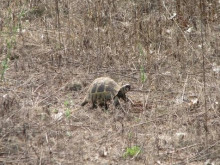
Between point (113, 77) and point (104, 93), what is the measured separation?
87cm

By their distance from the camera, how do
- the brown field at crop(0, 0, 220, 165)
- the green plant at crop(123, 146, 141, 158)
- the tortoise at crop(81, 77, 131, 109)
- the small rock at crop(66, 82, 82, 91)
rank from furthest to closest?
the small rock at crop(66, 82, 82, 91), the tortoise at crop(81, 77, 131, 109), the brown field at crop(0, 0, 220, 165), the green plant at crop(123, 146, 141, 158)

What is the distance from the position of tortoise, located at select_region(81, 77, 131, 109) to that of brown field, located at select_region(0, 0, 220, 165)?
89 millimetres

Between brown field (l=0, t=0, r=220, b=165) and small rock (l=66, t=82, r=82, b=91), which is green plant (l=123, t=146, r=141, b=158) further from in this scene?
small rock (l=66, t=82, r=82, b=91)

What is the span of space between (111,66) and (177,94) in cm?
111

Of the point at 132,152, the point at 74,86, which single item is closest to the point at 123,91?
the point at 74,86

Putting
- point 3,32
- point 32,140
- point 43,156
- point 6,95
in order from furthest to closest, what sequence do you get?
point 3,32, point 6,95, point 32,140, point 43,156

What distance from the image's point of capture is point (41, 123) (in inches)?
191

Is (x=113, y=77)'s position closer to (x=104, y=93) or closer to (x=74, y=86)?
(x=74, y=86)

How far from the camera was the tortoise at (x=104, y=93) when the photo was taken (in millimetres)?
5312

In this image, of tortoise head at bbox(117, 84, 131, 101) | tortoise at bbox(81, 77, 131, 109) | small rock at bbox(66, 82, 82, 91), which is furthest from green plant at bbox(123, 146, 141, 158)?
small rock at bbox(66, 82, 82, 91)

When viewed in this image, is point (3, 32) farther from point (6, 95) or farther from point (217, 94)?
point (217, 94)

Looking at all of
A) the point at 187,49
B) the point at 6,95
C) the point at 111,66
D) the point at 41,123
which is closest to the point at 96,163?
the point at 41,123

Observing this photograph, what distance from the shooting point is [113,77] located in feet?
20.3

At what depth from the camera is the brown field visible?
14.7 ft
